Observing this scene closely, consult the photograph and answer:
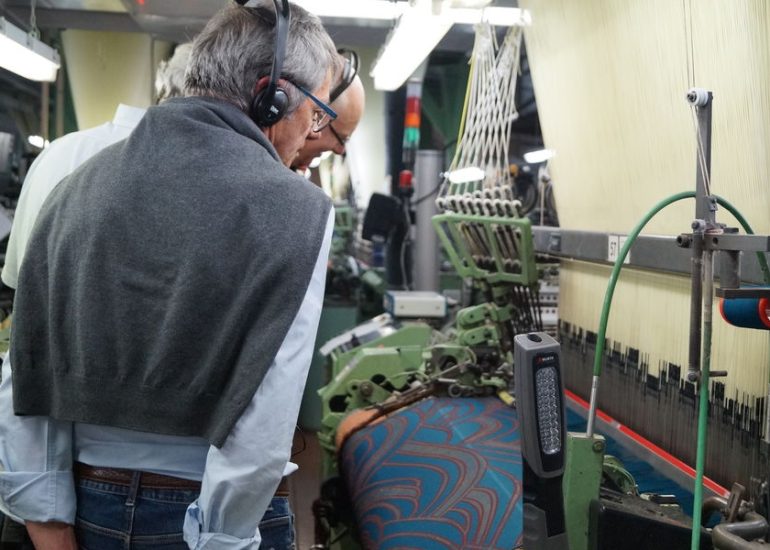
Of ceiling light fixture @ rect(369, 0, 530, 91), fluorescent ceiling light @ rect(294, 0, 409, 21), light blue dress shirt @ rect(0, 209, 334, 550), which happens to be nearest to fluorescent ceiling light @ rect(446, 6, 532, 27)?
ceiling light fixture @ rect(369, 0, 530, 91)

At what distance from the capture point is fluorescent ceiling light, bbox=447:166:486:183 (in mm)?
2934

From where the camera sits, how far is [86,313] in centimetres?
118

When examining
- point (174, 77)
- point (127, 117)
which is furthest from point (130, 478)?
point (127, 117)

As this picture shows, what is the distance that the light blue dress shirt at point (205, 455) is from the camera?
44.1 inches

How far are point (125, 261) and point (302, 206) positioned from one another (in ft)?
0.93

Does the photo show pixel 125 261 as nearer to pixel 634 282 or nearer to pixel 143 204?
pixel 143 204

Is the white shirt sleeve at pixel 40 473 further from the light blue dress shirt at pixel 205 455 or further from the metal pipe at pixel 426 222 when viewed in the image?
the metal pipe at pixel 426 222

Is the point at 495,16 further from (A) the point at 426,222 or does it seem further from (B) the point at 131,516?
(B) the point at 131,516

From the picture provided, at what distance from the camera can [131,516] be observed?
48.8 inches

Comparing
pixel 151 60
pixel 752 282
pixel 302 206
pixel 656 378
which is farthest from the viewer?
pixel 151 60

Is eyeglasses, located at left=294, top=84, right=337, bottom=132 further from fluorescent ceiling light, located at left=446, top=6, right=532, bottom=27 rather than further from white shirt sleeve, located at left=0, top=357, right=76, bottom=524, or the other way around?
fluorescent ceiling light, located at left=446, top=6, right=532, bottom=27

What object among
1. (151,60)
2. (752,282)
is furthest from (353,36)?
(752,282)

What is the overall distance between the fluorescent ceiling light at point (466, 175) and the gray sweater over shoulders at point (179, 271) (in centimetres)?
179

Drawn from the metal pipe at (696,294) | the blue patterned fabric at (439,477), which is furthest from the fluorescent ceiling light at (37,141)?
the metal pipe at (696,294)
